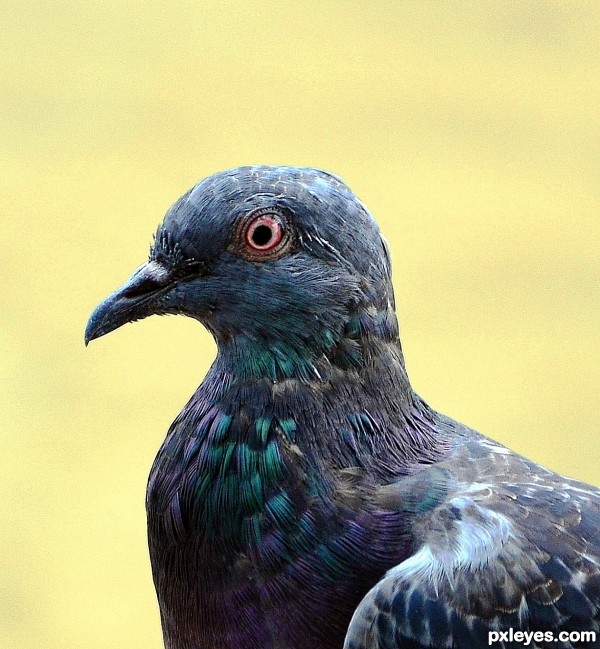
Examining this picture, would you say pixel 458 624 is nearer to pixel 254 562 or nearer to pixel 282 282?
pixel 254 562

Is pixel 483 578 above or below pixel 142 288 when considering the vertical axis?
below

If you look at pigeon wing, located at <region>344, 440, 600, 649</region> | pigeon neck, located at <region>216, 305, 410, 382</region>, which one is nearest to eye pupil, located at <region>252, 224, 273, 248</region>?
pigeon neck, located at <region>216, 305, 410, 382</region>

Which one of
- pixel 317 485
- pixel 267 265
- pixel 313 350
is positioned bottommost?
pixel 317 485

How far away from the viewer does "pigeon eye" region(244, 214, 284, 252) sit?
6.11ft

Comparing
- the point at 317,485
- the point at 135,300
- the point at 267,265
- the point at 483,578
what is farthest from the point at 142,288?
the point at 483,578

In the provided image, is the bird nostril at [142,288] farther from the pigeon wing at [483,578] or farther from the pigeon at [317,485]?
the pigeon wing at [483,578]

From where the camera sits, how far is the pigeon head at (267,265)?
6.15ft

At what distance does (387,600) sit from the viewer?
1.82 metres

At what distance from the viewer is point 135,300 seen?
6.37 feet

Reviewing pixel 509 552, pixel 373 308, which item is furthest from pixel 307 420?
pixel 509 552

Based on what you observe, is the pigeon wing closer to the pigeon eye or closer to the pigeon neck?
the pigeon neck

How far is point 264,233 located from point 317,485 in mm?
424

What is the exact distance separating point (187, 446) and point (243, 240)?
0.39 metres

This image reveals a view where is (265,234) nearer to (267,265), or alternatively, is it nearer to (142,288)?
(267,265)
